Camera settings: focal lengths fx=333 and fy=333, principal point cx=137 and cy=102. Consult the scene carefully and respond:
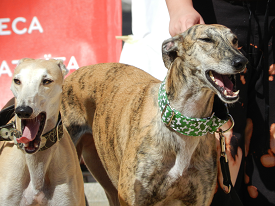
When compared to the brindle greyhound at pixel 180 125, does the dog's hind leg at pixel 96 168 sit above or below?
below

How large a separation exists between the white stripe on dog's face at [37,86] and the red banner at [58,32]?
5.34 ft

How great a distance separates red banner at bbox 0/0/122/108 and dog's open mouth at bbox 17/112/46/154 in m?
1.78

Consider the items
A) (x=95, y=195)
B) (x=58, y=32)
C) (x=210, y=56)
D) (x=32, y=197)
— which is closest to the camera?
(x=210, y=56)

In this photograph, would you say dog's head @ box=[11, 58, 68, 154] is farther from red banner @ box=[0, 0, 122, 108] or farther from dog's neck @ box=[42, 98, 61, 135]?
red banner @ box=[0, 0, 122, 108]

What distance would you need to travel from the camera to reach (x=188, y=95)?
1.80m

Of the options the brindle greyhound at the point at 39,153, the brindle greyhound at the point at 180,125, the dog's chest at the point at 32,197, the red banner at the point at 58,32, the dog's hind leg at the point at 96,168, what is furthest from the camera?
the red banner at the point at 58,32


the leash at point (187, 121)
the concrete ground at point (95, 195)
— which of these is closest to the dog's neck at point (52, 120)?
the leash at point (187, 121)

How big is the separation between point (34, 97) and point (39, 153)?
409mm

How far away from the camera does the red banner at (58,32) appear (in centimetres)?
357

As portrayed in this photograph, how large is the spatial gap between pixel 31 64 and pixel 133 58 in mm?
1673

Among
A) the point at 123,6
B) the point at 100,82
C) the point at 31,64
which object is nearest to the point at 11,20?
the point at 123,6

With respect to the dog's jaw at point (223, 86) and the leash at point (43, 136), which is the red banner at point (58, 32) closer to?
the leash at point (43, 136)

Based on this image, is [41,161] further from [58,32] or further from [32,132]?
[58,32]

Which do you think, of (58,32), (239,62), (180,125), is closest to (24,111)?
(180,125)
